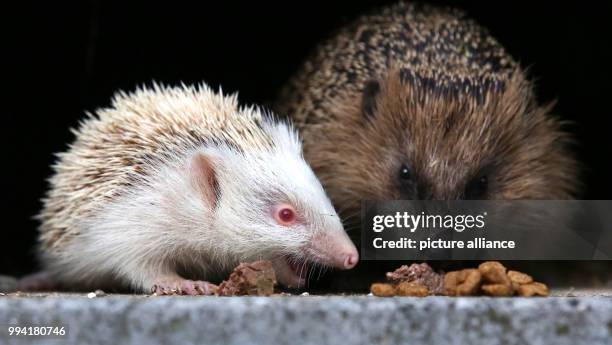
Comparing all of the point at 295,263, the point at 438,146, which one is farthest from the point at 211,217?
the point at 438,146

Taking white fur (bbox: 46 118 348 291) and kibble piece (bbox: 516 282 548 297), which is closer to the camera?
kibble piece (bbox: 516 282 548 297)

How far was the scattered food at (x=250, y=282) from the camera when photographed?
12.1ft

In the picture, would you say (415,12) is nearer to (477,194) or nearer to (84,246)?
(477,194)

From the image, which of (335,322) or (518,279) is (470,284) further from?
(335,322)

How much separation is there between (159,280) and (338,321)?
148 centimetres

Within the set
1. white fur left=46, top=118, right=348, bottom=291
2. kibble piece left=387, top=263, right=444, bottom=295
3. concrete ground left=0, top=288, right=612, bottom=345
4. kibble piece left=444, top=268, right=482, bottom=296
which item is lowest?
concrete ground left=0, top=288, right=612, bottom=345

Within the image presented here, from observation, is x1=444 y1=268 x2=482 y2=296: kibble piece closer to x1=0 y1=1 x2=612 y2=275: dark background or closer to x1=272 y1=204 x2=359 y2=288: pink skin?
x1=272 y1=204 x2=359 y2=288: pink skin

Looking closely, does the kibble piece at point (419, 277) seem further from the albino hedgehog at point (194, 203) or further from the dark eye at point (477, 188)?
the dark eye at point (477, 188)

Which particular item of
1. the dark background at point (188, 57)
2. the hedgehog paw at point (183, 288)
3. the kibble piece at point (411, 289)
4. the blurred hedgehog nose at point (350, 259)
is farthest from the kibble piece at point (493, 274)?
the dark background at point (188, 57)

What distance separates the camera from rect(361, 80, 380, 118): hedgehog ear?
5398 millimetres

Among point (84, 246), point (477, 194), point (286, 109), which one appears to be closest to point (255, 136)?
point (84, 246)

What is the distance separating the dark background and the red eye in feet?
9.51

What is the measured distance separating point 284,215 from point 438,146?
122 cm

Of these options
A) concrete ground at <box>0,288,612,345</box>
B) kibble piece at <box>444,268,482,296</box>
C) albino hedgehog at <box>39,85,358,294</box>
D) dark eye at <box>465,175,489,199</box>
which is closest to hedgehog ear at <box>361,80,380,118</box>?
dark eye at <box>465,175,489,199</box>
